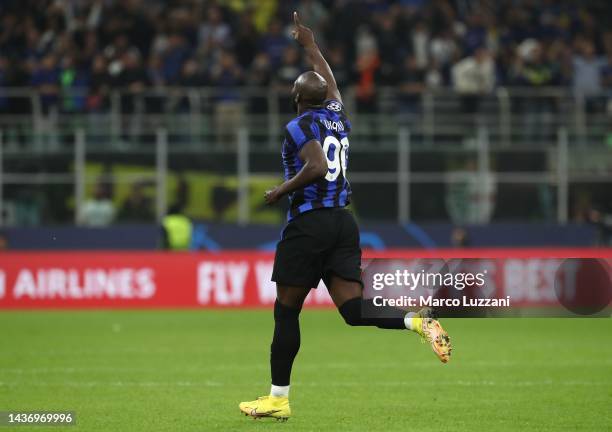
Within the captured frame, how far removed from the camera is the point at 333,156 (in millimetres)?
8922

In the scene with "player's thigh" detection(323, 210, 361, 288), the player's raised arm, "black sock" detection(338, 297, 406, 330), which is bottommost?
Answer: "black sock" detection(338, 297, 406, 330)

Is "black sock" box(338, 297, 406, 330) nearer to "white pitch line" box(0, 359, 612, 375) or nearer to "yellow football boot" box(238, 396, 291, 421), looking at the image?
"yellow football boot" box(238, 396, 291, 421)

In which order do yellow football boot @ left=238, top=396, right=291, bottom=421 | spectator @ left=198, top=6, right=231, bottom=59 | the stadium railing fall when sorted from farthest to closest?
spectator @ left=198, top=6, right=231, bottom=59
the stadium railing
yellow football boot @ left=238, top=396, right=291, bottom=421

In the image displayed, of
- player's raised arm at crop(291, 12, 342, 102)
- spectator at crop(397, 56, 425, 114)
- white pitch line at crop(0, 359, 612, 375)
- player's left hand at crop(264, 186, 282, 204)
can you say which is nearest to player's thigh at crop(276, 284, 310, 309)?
player's left hand at crop(264, 186, 282, 204)

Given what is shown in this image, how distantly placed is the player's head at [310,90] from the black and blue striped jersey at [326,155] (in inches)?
2.7

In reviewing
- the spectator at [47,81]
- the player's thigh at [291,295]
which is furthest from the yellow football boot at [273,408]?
the spectator at [47,81]

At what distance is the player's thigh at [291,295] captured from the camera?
887cm

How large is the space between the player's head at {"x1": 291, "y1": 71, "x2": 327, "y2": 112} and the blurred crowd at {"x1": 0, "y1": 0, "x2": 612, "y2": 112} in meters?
15.6

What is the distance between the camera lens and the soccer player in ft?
28.9

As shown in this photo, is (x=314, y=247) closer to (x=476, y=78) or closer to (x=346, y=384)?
(x=346, y=384)

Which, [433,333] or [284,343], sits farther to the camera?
[284,343]

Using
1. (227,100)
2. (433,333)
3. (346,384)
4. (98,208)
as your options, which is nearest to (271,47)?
(227,100)

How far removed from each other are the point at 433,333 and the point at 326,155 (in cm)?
142

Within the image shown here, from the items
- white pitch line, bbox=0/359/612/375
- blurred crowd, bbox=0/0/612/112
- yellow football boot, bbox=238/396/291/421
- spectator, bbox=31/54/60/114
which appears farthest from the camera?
blurred crowd, bbox=0/0/612/112
